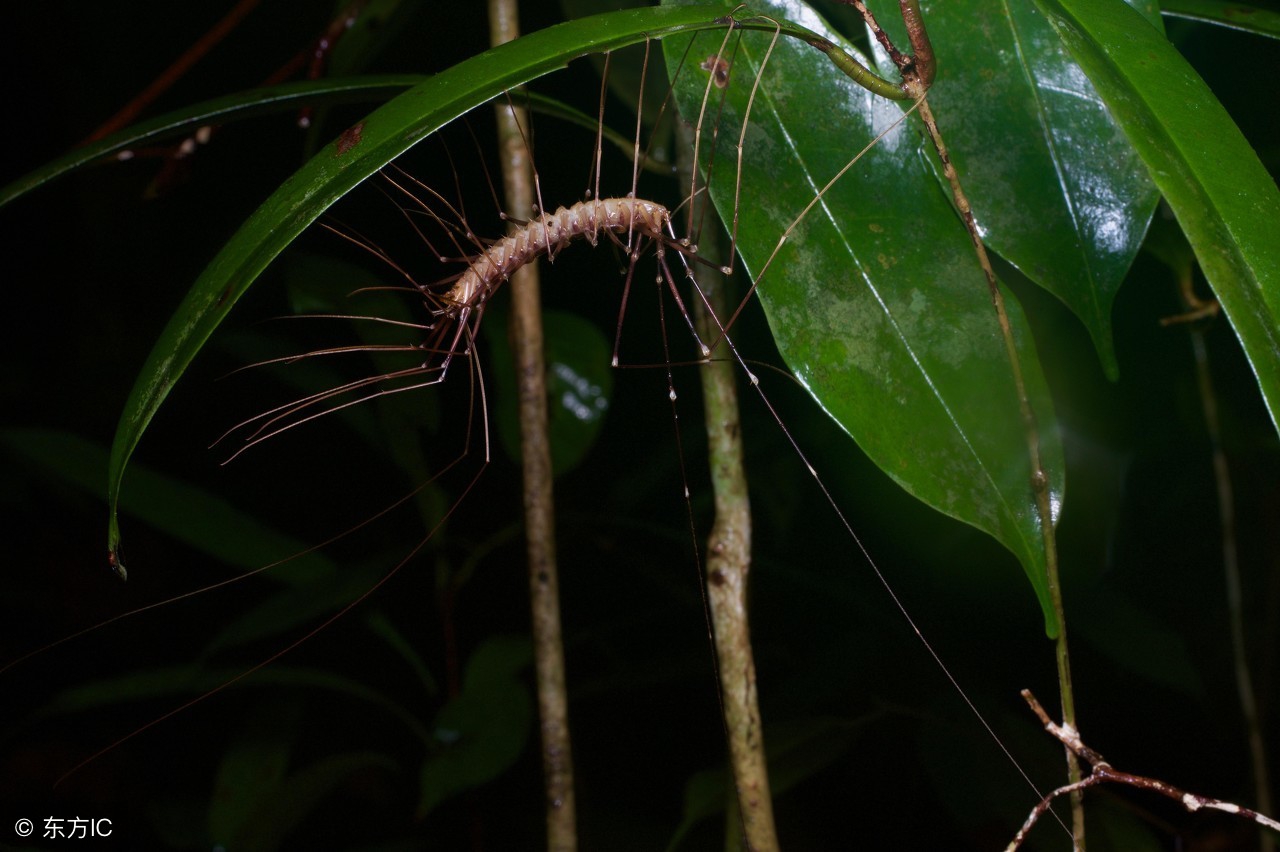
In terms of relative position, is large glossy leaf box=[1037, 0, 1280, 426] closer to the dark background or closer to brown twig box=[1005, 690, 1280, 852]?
brown twig box=[1005, 690, 1280, 852]

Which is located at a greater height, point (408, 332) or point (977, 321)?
point (408, 332)

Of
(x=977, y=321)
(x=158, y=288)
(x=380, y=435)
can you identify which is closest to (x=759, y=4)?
(x=977, y=321)

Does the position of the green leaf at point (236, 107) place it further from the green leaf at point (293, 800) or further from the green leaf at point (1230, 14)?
the green leaf at point (293, 800)

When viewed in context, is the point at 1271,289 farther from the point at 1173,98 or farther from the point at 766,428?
the point at 766,428

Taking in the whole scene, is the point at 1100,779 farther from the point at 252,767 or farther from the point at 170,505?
the point at 170,505

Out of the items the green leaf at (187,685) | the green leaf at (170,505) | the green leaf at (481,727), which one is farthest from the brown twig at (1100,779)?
the green leaf at (170,505)

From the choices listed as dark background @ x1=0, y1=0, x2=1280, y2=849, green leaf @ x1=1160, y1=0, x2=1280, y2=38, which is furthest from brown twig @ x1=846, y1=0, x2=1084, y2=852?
dark background @ x1=0, y1=0, x2=1280, y2=849
